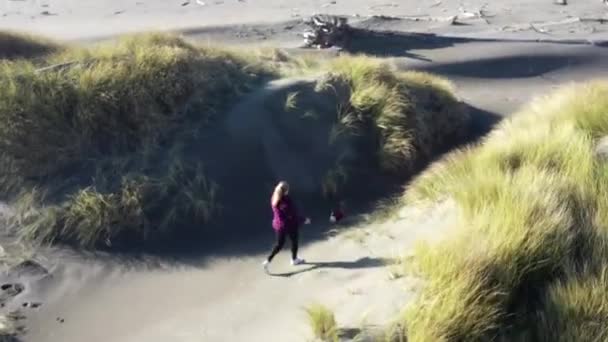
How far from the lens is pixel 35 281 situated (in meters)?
9.13

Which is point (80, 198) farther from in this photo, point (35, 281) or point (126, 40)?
point (126, 40)

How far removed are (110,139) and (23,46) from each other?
2.89 metres

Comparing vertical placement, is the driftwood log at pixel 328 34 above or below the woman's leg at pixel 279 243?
above

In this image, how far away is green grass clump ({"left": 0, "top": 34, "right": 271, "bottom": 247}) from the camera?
10.1 metres

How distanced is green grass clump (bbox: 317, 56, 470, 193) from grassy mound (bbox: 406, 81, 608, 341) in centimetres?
218

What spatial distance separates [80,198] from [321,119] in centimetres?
353

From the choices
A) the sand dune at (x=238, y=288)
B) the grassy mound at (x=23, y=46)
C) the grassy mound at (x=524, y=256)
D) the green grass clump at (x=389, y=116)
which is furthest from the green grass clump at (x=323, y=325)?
the grassy mound at (x=23, y=46)

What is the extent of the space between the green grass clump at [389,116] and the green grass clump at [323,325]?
406 centimetres

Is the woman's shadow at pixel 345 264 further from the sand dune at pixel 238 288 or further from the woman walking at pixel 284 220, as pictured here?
the woman walking at pixel 284 220

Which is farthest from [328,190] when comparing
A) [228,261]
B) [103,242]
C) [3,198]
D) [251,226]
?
[3,198]

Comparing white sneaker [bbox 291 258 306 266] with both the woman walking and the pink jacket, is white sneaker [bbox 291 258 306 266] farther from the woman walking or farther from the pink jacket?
the pink jacket

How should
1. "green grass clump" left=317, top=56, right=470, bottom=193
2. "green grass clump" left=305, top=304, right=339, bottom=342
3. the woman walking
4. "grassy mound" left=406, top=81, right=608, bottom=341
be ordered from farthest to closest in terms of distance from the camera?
1. "green grass clump" left=317, top=56, right=470, bottom=193
2. the woman walking
3. "green grass clump" left=305, top=304, right=339, bottom=342
4. "grassy mound" left=406, top=81, right=608, bottom=341

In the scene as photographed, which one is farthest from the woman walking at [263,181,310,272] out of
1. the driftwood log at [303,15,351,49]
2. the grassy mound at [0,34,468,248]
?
the driftwood log at [303,15,351,49]

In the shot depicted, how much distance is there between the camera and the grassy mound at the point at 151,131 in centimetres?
1018
